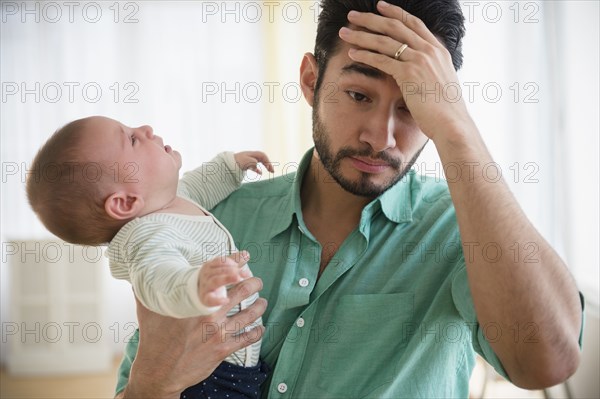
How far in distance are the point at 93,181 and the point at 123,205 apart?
2.8 inches

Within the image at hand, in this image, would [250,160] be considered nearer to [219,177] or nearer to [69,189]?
[219,177]

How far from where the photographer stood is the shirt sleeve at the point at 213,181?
58.9 inches

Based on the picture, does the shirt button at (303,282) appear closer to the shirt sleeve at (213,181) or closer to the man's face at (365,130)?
the man's face at (365,130)

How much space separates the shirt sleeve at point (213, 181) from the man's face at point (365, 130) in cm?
25

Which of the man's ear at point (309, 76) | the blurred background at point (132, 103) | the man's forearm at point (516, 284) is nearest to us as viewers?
the man's forearm at point (516, 284)

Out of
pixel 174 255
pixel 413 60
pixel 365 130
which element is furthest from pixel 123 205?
pixel 413 60

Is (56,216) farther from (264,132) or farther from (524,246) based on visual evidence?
(264,132)

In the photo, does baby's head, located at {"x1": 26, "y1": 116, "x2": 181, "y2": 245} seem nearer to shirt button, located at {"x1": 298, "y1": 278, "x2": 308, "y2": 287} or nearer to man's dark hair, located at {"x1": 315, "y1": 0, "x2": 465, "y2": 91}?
shirt button, located at {"x1": 298, "y1": 278, "x2": 308, "y2": 287}

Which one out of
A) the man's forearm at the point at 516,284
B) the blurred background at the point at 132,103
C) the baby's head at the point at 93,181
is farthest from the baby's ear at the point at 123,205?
the blurred background at the point at 132,103

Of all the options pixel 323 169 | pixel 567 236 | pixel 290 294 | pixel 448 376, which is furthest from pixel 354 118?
pixel 567 236

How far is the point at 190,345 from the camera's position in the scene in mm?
1185

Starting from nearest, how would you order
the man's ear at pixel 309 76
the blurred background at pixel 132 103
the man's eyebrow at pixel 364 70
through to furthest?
the man's eyebrow at pixel 364 70, the man's ear at pixel 309 76, the blurred background at pixel 132 103

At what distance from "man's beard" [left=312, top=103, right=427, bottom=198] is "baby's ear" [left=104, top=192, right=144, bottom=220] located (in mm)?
428

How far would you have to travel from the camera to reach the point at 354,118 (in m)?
1.33
